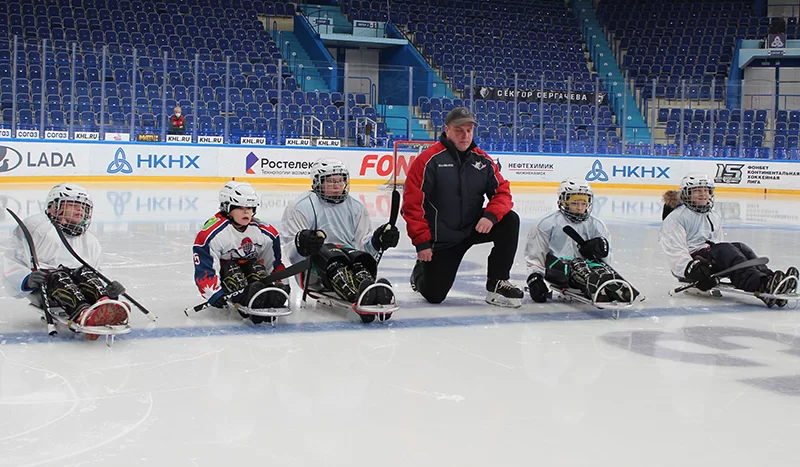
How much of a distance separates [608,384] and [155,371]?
174 cm

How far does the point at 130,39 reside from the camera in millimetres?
20859

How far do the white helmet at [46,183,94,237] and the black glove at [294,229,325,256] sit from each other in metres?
1.01

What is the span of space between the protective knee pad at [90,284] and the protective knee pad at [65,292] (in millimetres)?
30

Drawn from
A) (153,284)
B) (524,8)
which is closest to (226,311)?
(153,284)

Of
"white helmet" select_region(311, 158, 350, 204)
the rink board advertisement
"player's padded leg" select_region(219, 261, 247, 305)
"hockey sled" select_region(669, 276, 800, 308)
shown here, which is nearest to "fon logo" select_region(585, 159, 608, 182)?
the rink board advertisement

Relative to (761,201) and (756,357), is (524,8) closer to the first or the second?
(761,201)

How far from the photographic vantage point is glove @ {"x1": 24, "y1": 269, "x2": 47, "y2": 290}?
Answer: 3.87 m

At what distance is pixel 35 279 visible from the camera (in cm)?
387

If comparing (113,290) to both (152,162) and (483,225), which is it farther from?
(152,162)

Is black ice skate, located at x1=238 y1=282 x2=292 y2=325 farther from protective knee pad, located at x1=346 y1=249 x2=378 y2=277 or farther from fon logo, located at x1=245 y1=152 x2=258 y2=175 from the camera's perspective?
fon logo, located at x1=245 y1=152 x2=258 y2=175

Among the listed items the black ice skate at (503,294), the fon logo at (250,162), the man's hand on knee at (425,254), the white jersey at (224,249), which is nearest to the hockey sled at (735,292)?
the black ice skate at (503,294)

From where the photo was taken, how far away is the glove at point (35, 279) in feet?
12.7

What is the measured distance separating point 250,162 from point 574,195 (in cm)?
1319

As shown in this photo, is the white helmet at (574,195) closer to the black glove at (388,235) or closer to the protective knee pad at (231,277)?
the black glove at (388,235)
